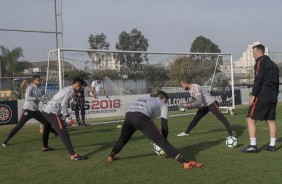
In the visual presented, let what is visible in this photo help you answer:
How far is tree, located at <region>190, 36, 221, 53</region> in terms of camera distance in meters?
54.4

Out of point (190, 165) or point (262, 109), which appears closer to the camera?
point (190, 165)

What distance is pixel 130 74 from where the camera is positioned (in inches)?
720

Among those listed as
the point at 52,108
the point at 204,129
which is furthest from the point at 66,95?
the point at 204,129

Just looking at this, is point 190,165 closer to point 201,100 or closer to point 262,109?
point 262,109

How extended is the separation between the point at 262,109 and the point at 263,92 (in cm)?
35

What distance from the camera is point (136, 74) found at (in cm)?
1839

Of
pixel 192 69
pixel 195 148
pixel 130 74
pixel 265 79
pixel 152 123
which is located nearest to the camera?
pixel 152 123

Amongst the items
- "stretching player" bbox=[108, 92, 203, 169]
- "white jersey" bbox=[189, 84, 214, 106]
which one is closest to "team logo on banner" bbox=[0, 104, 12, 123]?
"white jersey" bbox=[189, 84, 214, 106]

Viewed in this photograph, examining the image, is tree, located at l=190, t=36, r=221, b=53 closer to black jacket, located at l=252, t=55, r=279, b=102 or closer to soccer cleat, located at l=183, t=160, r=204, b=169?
black jacket, located at l=252, t=55, r=279, b=102

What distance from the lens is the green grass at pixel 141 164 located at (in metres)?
6.18

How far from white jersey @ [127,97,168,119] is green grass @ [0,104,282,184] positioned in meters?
0.95

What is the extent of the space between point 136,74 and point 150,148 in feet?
31.3

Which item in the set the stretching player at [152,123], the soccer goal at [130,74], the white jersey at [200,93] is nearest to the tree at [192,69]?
the soccer goal at [130,74]

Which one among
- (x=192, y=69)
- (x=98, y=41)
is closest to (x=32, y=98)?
(x=192, y=69)
